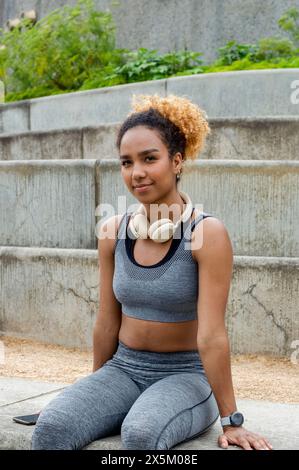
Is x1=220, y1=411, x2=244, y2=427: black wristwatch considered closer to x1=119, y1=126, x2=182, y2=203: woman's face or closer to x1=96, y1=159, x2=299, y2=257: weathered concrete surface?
x1=119, y1=126, x2=182, y2=203: woman's face

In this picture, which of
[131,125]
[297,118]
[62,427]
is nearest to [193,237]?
[131,125]

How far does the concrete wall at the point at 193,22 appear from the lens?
34.8 feet

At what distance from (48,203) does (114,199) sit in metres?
0.58

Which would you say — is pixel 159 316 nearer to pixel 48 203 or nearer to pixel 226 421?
pixel 226 421

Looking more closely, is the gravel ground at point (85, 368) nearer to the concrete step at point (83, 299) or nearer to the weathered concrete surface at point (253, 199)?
the concrete step at point (83, 299)

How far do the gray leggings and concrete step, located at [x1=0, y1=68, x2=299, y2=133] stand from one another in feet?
16.2

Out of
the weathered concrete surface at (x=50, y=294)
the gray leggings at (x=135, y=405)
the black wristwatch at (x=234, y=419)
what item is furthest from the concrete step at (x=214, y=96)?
the black wristwatch at (x=234, y=419)

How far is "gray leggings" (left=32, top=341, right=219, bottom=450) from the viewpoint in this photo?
296cm

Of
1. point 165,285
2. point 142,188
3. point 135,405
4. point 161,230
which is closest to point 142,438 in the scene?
point 135,405

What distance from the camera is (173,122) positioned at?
3.31 metres

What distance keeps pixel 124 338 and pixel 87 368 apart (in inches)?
77.8

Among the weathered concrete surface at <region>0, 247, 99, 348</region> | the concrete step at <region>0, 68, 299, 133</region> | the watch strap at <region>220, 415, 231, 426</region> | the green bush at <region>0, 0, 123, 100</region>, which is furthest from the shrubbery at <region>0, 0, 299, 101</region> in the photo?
the watch strap at <region>220, 415, 231, 426</region>

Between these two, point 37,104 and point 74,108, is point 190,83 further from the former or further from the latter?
point 37,104

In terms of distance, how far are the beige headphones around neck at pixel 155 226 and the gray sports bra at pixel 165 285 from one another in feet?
0.10
